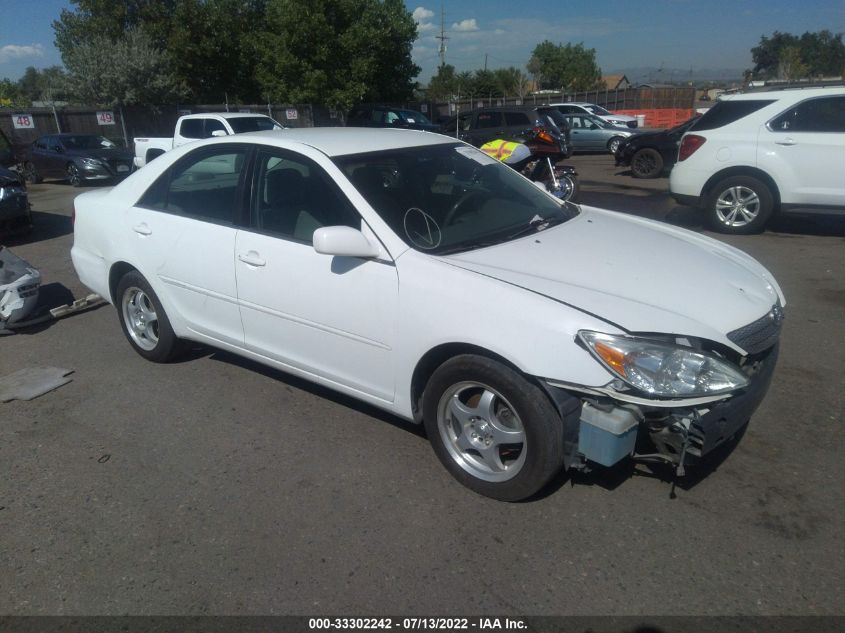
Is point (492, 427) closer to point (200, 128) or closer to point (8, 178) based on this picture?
point (8, 178)

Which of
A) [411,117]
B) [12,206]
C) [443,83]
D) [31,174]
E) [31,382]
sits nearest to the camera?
[31,382]

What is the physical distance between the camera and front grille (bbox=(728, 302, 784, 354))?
2.91 metres

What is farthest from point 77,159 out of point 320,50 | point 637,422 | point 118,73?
point 320,50

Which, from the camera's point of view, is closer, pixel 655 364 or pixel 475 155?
pixel 655 364

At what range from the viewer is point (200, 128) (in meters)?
14.8

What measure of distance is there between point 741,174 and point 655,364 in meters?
6.77

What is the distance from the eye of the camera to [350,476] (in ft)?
11.1

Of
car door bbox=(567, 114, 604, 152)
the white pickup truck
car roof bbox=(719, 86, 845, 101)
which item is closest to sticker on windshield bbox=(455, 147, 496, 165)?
car roof bbox=(719, 86, 845, 101)

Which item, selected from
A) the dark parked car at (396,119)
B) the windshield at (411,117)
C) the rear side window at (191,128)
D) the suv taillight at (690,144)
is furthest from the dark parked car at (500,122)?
the suv taillight at (690,144)

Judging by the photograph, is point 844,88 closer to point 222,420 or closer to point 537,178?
point 537,178

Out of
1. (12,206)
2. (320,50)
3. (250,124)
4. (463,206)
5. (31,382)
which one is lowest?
(31,382)

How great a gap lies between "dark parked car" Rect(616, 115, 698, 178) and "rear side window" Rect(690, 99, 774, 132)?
618 centimetres

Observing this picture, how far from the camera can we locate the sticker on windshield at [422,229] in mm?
3359

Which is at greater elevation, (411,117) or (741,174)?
(411,117)
